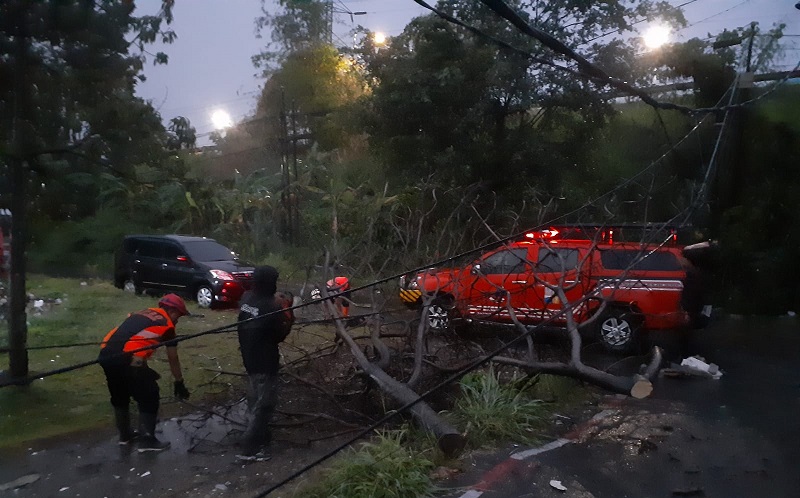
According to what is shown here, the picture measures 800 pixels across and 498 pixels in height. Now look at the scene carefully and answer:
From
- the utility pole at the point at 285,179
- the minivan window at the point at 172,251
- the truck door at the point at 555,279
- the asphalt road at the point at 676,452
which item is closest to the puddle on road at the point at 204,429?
the asphalt road at the point at 676,452

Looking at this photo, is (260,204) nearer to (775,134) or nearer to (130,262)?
(130,262)

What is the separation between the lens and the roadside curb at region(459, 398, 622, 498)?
4.95m

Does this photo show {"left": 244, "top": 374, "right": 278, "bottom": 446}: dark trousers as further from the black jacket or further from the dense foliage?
the dense foliage

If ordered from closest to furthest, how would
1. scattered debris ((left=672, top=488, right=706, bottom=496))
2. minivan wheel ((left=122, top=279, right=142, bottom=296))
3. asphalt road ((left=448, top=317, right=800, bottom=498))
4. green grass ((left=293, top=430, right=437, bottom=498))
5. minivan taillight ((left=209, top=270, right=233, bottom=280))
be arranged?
green grass ((left=293, top=430, right=437, bottom=498)) → scattered debris ((left=672, top=488, right=706, bottom=496)) → asphalt road ((left=448, top=317, right=800, bottom=498)) → minivan taillight ((left=209, top=270, right=233, bottom=280)) → minivan wheel ((left=122, top=279, right=142, bottom=296))

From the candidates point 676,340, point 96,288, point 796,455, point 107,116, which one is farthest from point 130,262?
point 796,455

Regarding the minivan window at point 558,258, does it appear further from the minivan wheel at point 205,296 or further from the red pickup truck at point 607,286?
the minivan wheel at point 205,296

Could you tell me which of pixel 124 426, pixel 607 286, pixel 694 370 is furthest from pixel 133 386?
pixel 694 370

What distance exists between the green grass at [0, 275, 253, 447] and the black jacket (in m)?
1.55

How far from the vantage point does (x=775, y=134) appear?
35.5 feet

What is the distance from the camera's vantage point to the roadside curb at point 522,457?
4.95 meters

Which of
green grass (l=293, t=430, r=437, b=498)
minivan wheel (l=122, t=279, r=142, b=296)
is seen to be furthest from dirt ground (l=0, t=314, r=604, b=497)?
minivan wheel (l=122, t=279, r=142, b=296)

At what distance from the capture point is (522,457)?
5.62 metres

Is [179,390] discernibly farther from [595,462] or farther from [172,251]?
[172,251]

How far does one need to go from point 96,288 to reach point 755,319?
43.2ft
